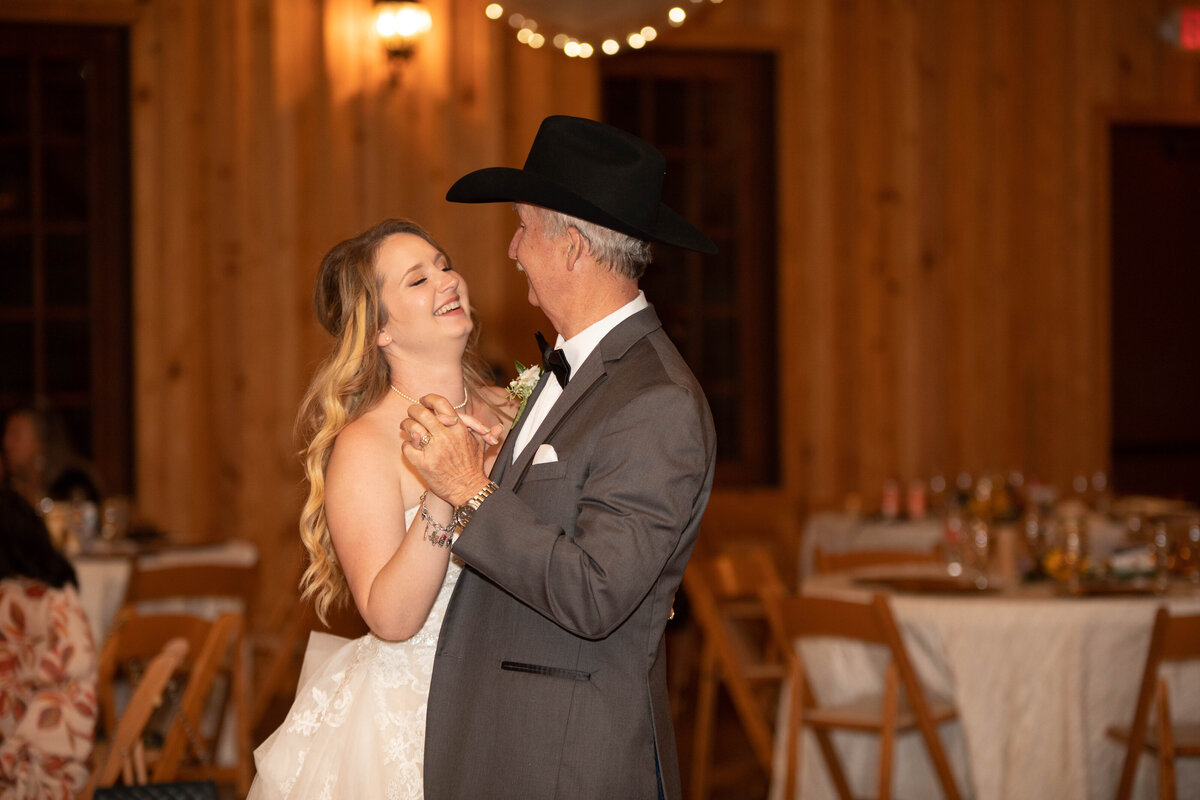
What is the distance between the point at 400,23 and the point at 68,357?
2532 mm

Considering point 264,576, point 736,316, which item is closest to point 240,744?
point 264,576

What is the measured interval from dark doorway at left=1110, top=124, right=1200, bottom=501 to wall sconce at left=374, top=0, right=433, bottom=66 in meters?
4.52

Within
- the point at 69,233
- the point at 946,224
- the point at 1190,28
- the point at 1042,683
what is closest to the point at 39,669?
the point at 1042,683

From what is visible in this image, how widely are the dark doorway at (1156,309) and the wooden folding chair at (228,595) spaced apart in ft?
18.8

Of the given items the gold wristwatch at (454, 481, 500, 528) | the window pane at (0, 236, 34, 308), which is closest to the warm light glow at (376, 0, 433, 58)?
the window pane at (0, 236, 34, 308)

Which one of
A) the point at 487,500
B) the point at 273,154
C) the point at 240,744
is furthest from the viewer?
the point at 273,154

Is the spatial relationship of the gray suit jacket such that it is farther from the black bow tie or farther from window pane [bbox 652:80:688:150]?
window pane [bbox 652:80:688:150]

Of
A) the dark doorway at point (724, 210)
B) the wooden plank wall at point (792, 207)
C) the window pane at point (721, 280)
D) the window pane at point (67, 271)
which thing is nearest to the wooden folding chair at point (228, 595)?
the wooden plank wall at point (792, 207)

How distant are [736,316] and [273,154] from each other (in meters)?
2.82

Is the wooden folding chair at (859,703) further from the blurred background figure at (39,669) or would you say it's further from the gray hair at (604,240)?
the blurred background figure at (39,669)

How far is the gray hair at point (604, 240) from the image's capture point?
1998 millimetres

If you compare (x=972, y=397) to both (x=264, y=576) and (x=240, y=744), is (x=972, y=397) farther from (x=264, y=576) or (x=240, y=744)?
(x=240, y=744)

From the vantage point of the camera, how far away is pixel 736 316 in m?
7.57

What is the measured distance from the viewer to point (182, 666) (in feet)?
13.3
